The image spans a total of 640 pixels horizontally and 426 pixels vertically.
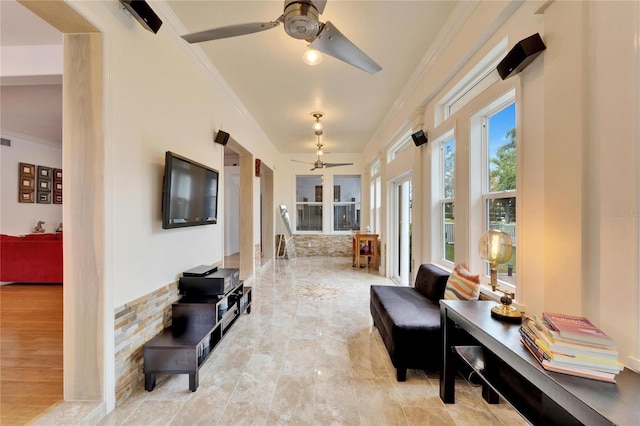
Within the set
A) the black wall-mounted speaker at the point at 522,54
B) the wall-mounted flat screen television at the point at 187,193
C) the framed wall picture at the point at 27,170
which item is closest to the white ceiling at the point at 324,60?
the black wall-mounted speaker at the point at 522,54

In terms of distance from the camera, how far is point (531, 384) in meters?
1.39

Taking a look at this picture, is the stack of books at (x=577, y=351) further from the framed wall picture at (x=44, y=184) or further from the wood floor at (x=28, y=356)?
the framed wall picture at (x=44, y=184)

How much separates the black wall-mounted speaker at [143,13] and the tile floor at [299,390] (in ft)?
8.39

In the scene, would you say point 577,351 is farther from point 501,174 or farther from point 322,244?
point 322,244

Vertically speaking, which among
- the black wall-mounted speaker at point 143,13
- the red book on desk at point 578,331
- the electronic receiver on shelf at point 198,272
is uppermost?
the black wall-mounted speaker at point 143,13

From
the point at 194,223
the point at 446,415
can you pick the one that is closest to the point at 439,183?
the point at 446,415

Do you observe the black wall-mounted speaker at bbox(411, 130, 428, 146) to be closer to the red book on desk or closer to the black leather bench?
the black leather bench

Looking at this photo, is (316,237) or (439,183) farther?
(316,237)

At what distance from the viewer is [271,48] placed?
2.63m

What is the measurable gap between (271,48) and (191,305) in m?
2.63

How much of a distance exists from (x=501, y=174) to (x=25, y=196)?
8.51 metres

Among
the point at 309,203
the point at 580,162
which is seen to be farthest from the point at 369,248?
the point at 580,162

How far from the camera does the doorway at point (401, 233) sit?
15.7 feet

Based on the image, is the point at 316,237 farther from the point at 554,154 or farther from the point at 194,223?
the point at 554,154
